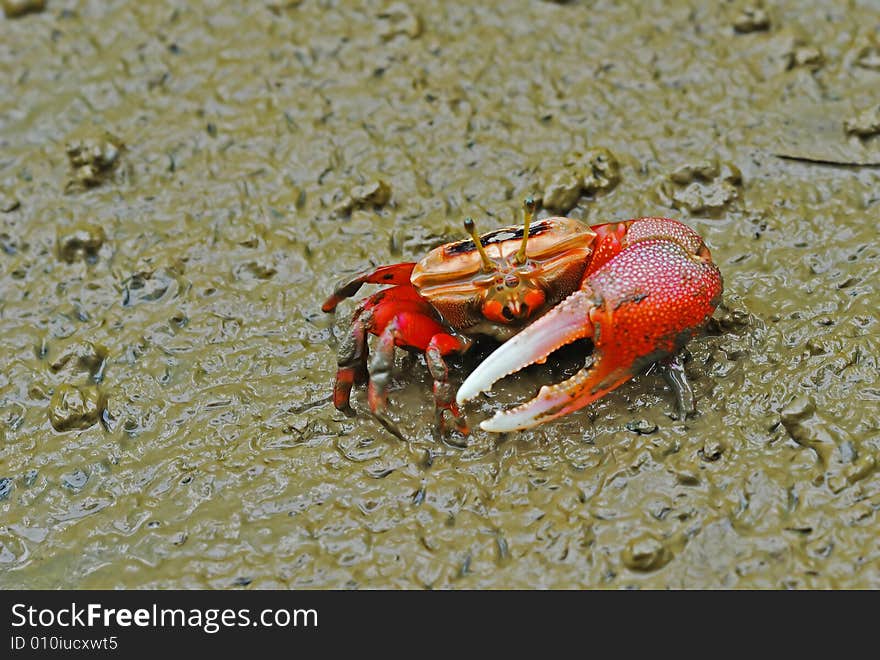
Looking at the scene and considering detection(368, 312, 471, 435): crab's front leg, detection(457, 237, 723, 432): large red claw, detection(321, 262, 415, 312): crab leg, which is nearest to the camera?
detection(457, 237, 723, 432): large red claw

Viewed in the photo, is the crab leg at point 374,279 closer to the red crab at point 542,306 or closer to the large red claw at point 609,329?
the red crab at point 542,306

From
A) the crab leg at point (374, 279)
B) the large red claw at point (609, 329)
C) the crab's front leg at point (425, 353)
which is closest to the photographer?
the large red claw at point (609, 329)

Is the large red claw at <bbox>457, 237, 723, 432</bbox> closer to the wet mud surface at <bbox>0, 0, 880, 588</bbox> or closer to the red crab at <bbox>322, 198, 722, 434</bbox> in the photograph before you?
the red crab at <bbox>322, 198, 722, 434</bbox>

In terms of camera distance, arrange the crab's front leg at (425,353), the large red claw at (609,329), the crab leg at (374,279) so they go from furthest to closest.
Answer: the crab leg at (374,279)
the crab's front leg at (425,353)
the large red claw at (609,329)

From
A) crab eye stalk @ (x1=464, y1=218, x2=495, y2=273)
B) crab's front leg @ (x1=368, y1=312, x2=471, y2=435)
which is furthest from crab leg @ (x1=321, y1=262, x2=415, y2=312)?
crab eye stalk @ (x1=464, y1=218, x2=495, y2=273)

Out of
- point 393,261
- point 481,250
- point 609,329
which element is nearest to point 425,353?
point 481,250

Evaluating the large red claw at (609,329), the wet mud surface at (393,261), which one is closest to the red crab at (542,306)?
the large red claw at (609,329)

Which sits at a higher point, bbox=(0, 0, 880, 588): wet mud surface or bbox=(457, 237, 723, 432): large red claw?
bbox=(457, 237, 723, 432): large red claw
